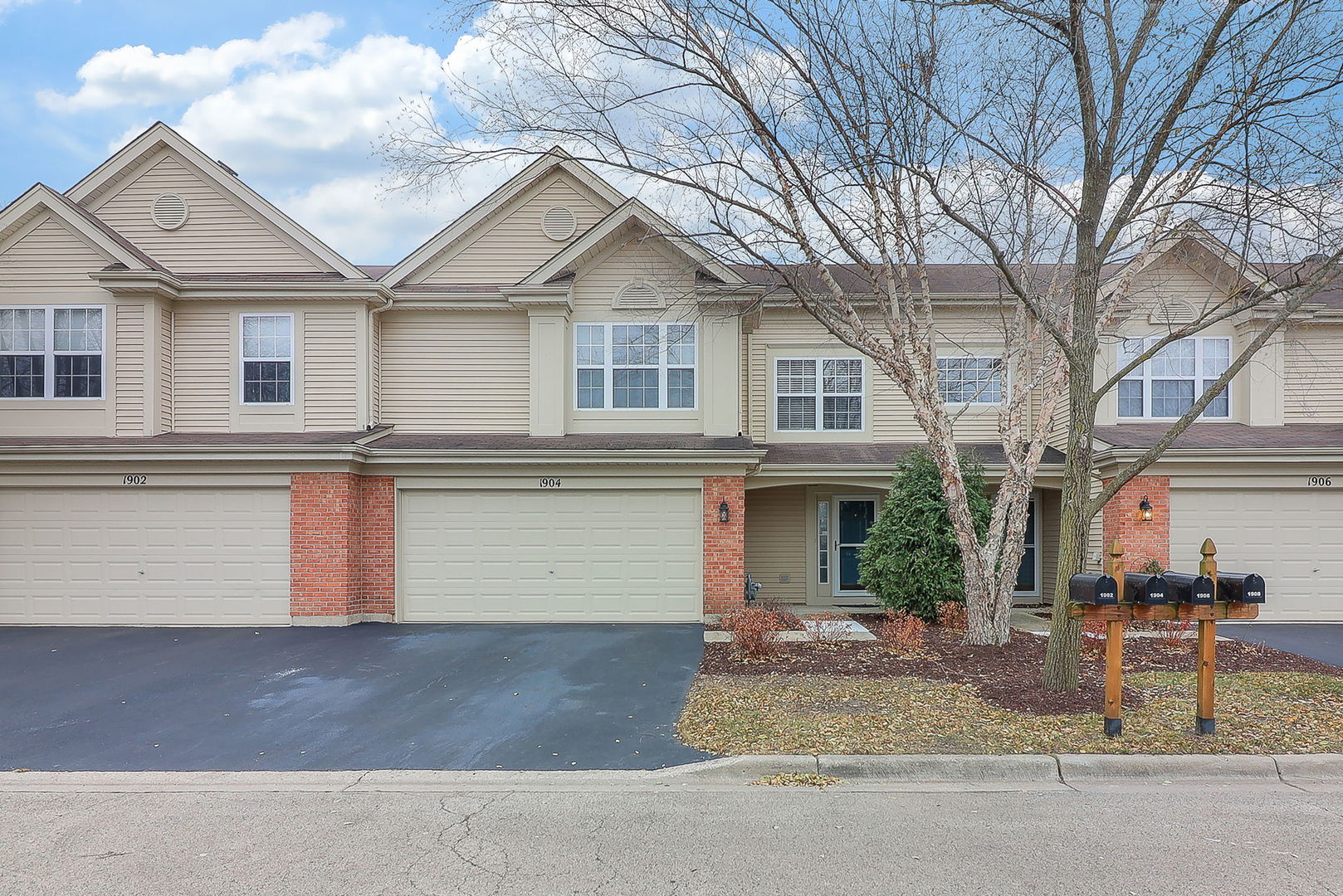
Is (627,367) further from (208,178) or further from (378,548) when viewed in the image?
(208,178)

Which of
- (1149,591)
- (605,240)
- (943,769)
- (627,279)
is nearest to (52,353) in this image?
(605,240)

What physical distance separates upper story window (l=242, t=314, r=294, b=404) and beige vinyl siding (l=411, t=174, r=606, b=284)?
102 inches

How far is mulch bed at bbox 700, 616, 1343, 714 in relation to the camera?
791 cm

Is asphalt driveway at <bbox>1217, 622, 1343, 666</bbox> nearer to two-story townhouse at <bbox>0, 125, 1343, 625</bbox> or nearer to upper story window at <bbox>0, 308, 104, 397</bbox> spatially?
two-story townhouse at <bbox>0, 125, 1343, 625</bbox>

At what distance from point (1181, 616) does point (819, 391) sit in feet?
29.4

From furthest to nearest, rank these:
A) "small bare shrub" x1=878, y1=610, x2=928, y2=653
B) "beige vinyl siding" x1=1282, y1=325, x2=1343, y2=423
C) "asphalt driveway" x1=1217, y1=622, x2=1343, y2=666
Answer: "beige vinyl siding" x1=1282, y1=325, x2=1343, y2=423
"asphalt driveway" x1=1217, y1=622, x2=1343, y2=666
"small bare shrub" x1=878, y1=610, x2=928, y2=653

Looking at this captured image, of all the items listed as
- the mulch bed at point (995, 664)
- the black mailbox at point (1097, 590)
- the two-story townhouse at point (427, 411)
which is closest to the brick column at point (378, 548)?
the two-story townhouse at point (427, 411)

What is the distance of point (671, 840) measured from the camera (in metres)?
4.78

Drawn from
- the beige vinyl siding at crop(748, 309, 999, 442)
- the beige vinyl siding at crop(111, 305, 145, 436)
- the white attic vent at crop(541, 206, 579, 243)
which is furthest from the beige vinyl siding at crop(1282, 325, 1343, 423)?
the beige vinyl siding at crop(111, 305, 145, 436)

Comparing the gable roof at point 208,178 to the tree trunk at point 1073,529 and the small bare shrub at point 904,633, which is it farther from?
the tree trunk at point 1073,529

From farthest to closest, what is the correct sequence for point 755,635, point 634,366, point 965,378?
point 965,378
point 634,366
point 755,635

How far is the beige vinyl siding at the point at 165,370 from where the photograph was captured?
43.4ft

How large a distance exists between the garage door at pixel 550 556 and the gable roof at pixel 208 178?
16.2ft

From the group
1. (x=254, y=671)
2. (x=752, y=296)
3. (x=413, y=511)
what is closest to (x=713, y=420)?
(x=752, y=296)
